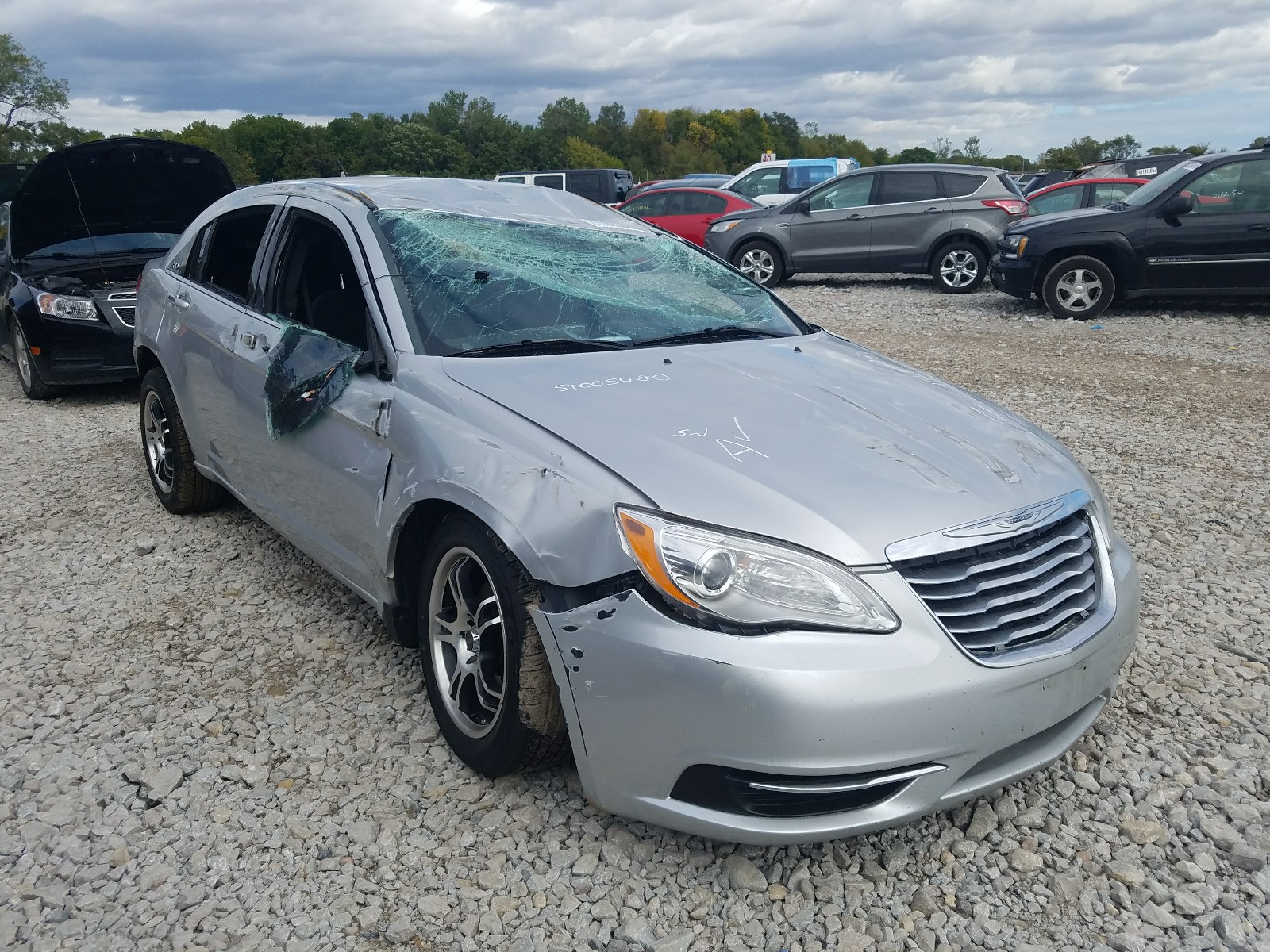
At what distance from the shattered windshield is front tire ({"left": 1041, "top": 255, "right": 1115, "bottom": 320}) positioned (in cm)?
814

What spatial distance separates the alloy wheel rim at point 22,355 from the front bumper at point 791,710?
7.31m

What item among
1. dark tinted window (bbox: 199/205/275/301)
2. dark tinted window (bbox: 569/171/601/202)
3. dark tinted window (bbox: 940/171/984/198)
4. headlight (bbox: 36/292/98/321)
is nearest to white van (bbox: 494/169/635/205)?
dark tinted window (bbox: 569/171/601/202)

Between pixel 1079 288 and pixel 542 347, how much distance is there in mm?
9440

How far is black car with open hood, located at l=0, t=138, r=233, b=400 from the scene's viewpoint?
7.60 metres

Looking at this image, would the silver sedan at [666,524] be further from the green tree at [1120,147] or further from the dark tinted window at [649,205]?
the green tree at [1120,147]

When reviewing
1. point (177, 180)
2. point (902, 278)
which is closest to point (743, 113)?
point (902, 278)

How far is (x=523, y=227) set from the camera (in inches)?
150

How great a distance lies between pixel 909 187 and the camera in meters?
14.0

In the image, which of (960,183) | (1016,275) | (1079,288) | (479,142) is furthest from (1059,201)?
(479,142)

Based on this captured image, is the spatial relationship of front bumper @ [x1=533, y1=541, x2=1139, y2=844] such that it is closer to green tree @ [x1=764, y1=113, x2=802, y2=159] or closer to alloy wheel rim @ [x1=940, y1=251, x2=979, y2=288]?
alloy wheel rim @ [x1=940, y1=251, x2=979, y2=288]

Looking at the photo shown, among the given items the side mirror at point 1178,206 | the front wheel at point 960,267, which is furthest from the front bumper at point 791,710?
the front wheel at point 960,267

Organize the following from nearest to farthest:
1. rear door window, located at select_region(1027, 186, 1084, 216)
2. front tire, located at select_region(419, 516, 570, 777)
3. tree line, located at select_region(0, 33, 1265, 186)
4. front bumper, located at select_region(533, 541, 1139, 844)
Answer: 1. front bumper, located at select_region(533, 541, 1139, 844)
2. front tire, located at select_region(419, 516, 570, 777)
3. rear door window, located at select_region(1027, 186, 1084, 216)
4. tree line, located at select_region(0, 33, 1265, 186)

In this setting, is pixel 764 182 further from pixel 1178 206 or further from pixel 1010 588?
pixel 1010 588

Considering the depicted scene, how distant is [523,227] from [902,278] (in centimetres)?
1303
